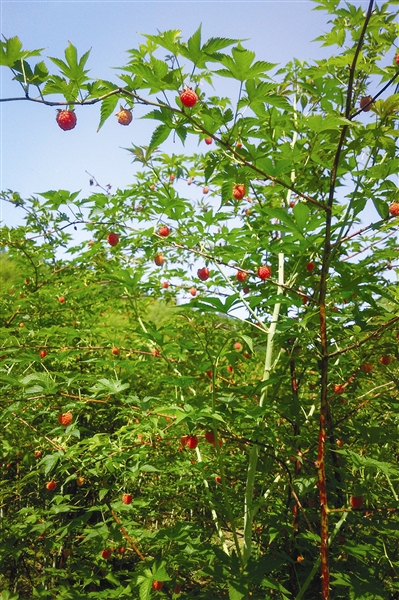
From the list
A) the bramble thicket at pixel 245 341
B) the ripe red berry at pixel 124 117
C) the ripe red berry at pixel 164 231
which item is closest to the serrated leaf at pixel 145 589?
the bramble thicket at pixel 245 341

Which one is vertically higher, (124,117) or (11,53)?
(124,117)

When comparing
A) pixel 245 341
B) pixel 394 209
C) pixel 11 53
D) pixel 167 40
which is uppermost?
pixel 167 40

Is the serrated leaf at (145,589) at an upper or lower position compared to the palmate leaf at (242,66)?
lower

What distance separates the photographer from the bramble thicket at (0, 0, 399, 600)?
128 cm

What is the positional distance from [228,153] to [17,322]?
2.45 metres

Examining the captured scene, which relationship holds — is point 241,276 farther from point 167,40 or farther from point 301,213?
point 167,40

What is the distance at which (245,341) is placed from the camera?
128cm

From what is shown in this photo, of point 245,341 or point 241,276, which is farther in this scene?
point 241,276

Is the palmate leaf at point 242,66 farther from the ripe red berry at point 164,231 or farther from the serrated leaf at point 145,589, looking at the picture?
the serrated leaf at point 145,589

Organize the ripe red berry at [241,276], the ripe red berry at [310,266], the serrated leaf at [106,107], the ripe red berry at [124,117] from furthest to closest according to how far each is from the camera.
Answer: the ripe red berry at [241,276], the ripe red berry at [310,266], the ripe red berry at [124,117], the serrated leaf at [106,107]

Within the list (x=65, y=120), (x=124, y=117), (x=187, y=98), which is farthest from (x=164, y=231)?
(x=187, y=98)

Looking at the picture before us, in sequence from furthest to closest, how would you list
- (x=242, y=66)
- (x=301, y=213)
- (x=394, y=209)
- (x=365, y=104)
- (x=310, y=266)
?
(x=310, y=266), (x=394, y=209), (x=365, y=104), (x=301, y=213), (x=242, y=66)

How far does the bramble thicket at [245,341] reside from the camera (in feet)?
4.19

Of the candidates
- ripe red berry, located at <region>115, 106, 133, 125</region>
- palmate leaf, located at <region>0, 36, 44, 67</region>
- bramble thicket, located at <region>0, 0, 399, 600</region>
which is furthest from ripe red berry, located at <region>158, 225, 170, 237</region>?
palmate leaf, located at <region>0, 36, 44, 67</region>
